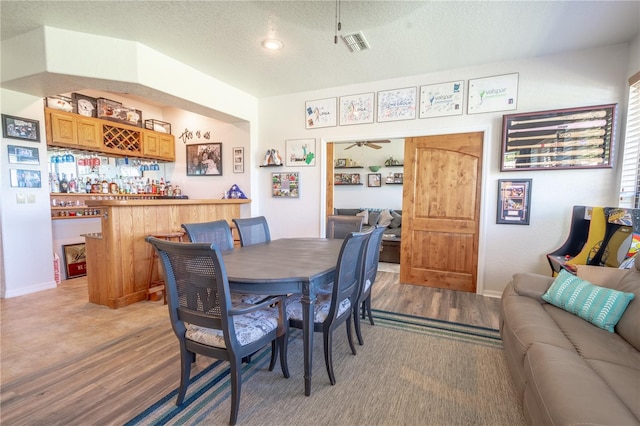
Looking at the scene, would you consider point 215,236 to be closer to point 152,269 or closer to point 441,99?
point 152,269

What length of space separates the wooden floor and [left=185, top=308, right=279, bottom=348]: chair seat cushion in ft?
1.86

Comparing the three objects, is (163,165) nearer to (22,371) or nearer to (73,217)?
(73,217)

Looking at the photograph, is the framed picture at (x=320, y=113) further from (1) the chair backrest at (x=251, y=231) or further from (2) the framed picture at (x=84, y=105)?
(2) the framed picture at (x=84, y=105)

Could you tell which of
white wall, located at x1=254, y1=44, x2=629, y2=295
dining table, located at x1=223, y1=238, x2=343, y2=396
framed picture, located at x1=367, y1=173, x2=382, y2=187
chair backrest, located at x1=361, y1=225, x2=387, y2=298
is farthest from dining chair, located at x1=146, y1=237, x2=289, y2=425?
framed picture, located at x1=367, y1=173, x2=382, y2=187

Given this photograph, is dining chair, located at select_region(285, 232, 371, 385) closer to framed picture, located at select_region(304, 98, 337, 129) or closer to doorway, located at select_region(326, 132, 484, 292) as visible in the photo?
doorway, located at select_region(326, 132, 484, 292)

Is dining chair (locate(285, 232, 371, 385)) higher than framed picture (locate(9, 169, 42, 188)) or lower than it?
lower

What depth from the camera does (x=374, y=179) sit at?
7.03 meters

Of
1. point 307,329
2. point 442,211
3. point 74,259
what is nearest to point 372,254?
point 307,329

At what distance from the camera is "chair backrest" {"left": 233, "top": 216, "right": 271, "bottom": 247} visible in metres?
2.78

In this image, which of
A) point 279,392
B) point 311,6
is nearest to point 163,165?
point 311,6

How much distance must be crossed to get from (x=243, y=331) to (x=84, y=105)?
4775 millimetres

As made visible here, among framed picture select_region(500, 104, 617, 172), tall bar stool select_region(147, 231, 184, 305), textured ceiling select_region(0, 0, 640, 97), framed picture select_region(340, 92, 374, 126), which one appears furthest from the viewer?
framed picture select_region(340, 92, 374, 126)

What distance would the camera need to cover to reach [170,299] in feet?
5.15

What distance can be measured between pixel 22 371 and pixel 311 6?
11.1 ft
